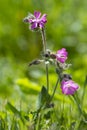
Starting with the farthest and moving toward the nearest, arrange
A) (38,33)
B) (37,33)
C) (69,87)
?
1. (37,33)
2. (38,33)
3. (69,87)

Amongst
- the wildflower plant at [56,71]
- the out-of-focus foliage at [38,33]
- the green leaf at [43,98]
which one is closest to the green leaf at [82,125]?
the wildflower plant at [56,71]

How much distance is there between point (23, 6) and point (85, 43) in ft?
2.95

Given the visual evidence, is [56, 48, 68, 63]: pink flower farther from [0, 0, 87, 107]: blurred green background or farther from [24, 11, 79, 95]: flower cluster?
[0, 0, 87, 107]: blurred green background

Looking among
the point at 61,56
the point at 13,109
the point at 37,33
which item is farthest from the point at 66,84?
the point at 37,33

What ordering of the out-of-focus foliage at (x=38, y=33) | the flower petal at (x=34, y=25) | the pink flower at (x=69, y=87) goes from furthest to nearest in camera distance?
the out-of-focus foliage at (x=38, y=33) < the flower petal at (x=34, y=25) < the pink flower at (x=69, y=87)

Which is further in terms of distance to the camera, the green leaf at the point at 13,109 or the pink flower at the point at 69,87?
the green leaf at the point at 13,109

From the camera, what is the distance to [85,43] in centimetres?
654

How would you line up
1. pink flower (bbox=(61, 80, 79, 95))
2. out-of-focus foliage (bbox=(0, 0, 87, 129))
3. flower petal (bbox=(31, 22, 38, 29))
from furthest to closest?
out-of-focus foliage (bbox=(0, 0, 87, 129)) < flower petal (bbox=(31, 22, 38, 29)) < pink flower (bbox=(61, 80, 79, 95))

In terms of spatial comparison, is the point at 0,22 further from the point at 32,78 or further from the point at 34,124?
the point at 34,124

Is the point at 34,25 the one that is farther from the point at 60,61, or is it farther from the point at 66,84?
the point at 66,84

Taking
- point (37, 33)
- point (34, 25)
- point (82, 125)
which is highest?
point (34, 25)

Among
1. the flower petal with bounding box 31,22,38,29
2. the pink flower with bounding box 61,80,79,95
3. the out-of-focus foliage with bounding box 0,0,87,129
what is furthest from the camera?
the out-of-focus foliage with bounding box 0,0,87,129

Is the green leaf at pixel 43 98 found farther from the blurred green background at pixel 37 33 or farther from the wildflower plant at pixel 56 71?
the blurred green background at pixel 37 33

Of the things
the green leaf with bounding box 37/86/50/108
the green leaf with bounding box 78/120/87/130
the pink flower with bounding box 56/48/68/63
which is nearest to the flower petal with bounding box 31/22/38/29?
the pink flower with bounding box 56/48/68/63
